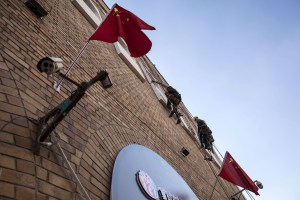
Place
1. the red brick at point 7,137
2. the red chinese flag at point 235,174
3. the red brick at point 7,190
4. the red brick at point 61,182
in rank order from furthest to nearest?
the red chinese flag at point 235,174 → the red brick at point 61,182 → the red brick at point 7,137 → the red brick at point 7,190

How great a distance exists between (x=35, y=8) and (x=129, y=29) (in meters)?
1.14

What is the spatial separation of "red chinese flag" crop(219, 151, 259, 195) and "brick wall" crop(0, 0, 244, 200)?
1.81 feet

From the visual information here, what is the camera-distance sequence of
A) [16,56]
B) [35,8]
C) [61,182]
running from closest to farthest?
[61,182] < [16,56] < [35,8]

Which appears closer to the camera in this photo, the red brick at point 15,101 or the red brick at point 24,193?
the red brick at point 24,193

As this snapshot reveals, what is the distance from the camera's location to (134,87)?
564 cm

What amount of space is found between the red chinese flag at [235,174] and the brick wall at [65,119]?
1.81ft

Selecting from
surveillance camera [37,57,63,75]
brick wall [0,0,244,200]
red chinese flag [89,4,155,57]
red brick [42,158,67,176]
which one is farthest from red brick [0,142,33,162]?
red chinese flag [89,4,155,57]

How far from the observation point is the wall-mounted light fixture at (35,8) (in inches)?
141

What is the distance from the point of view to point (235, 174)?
5.51m

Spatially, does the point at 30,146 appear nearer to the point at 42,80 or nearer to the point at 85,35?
the point at 42,80

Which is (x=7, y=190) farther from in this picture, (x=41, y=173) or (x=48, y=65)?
(x=48, y=65)

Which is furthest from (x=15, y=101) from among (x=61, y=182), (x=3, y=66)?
(x=61, y=182)

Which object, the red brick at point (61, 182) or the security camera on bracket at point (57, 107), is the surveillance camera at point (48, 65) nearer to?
the security camera on bracket at point (57, 107)

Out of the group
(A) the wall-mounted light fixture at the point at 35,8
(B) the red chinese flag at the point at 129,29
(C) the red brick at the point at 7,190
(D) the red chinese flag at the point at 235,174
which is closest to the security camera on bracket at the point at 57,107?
(C) the red brick at the point at 7,190
